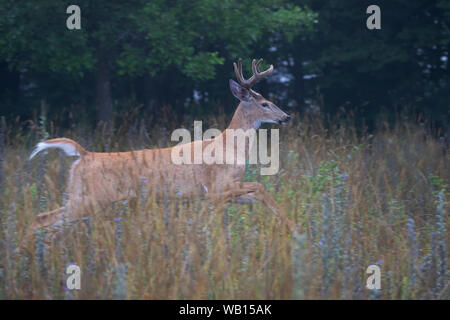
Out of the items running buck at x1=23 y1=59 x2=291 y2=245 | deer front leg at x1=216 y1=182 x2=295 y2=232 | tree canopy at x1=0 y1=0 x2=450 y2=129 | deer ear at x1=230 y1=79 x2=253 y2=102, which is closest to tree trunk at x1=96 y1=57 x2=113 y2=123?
tree canopy at x1=0 y1=0 x2=450 y2=129

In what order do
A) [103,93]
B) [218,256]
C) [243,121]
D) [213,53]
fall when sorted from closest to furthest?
[218,256], [243,121], [213,53], [103,93]

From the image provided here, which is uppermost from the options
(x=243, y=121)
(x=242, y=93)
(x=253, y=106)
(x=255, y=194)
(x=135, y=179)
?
(x=242, y=93)

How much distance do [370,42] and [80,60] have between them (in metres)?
8.46

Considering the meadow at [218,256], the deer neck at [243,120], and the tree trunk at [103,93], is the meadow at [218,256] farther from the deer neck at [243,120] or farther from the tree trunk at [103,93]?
the tree trunk at [103,93]

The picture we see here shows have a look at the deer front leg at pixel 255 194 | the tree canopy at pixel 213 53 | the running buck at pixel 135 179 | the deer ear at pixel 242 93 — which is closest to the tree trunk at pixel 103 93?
the tree canopy at pixel 213 53

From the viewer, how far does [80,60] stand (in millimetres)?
10375

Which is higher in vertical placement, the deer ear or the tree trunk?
the tree trunk

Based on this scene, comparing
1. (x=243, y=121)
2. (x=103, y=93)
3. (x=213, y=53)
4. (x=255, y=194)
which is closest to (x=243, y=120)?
(x=243, y=121)

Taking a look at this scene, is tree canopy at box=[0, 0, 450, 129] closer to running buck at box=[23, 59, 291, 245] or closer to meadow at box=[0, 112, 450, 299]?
running buck at box=[23, 59, 291, 245]

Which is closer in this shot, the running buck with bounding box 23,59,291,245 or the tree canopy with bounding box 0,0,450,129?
the running buck with bounding box 23,59,291,245

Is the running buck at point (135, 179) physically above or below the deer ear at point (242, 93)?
below

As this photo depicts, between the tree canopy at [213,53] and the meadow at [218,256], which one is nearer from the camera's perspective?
the meadow at [218,256]

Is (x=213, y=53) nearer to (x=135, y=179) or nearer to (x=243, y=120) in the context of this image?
(x=243, y=120)
